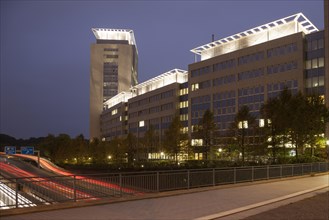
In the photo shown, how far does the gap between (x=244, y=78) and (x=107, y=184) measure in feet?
195

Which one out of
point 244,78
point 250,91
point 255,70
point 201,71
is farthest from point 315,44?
point 201,71

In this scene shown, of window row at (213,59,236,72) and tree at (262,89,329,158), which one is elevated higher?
window row at (213,59,236,72)

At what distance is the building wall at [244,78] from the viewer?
2542 inches


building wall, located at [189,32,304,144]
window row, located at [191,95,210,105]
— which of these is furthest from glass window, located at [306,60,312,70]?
window row, located at [191,95,210,105]

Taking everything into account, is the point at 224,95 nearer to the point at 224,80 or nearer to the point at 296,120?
the point at 224,80

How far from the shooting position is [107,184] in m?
16.2

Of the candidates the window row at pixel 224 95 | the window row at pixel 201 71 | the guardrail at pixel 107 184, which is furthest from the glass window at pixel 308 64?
the guardrail at pixel 107 184

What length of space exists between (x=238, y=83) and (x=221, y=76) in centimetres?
557

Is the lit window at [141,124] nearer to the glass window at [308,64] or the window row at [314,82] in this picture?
the window row at [314,82]

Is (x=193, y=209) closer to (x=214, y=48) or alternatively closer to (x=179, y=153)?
(x=179, y=153)

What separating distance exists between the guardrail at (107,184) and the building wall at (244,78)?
38.5 m

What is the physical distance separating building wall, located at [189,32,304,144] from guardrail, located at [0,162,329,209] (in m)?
38.5

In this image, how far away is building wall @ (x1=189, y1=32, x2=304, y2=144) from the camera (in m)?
64.6

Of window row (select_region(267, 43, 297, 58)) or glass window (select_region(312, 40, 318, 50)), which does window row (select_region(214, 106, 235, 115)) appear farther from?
glass window (select_region(312, 40, 318, 50))
